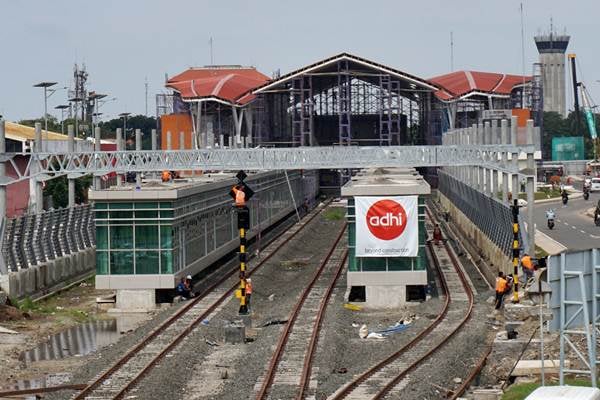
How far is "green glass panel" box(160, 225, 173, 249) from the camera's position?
39344mm

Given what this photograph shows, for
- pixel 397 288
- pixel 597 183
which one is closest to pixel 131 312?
pixel 397 288

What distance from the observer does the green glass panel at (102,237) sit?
3897cm

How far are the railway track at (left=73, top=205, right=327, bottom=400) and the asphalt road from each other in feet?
54.0

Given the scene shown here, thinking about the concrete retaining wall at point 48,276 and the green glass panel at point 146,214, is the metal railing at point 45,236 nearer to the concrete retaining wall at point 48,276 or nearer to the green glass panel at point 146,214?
the concrete retaining wall at point 48,276

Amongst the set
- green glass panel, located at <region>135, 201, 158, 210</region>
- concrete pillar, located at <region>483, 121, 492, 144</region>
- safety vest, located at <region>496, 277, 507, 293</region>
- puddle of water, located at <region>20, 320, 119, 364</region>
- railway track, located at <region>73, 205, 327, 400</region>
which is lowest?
puddle of water, located at <region>20, 320, 119, 364</region>

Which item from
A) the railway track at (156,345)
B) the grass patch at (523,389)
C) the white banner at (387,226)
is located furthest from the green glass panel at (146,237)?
the grass patch at (523,389)

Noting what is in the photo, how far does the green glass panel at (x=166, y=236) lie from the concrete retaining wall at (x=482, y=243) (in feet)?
39.0

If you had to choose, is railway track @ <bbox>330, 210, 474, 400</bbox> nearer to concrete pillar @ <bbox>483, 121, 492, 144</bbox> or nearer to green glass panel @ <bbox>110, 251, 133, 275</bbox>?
green glass panel @ <bbox>110, 251, 133, 275</bbox>

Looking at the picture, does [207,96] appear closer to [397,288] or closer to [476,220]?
[476,220]

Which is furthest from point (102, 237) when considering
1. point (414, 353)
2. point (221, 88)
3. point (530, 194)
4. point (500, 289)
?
point (221, 88)

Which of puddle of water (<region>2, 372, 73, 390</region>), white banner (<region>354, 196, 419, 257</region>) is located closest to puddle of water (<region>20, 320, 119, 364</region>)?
puddle of water (<region>2, 372, 73, 390</region>)

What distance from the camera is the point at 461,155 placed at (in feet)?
165

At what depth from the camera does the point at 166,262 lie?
3934 cm

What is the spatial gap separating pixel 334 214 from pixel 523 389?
206ft
